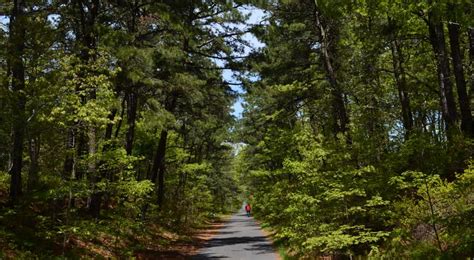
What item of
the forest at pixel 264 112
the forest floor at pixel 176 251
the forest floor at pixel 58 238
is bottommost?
the forest floor at pixel 176 251

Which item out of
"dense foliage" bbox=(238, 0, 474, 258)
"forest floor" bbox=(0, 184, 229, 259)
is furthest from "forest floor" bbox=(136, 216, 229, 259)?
"dense foliage" bbox=(238, 0, 474, 258)

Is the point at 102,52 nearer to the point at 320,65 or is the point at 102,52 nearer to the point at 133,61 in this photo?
the point at 133,61

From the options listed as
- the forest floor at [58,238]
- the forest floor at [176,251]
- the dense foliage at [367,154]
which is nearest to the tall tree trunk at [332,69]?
the dense foliage at [367,154]

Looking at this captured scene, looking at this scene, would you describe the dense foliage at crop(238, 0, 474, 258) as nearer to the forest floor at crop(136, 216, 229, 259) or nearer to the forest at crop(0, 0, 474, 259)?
the forest at crop(0, 0, 474, 259)

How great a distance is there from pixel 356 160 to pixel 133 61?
24.5 feet

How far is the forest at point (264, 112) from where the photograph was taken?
29.7 feet

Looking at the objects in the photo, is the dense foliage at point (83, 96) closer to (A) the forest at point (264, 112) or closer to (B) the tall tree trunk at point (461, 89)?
(A) the forest at point (264, 112)

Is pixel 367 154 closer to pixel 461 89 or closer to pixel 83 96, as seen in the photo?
pixel 461 89

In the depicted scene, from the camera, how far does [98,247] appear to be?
41.9 ft

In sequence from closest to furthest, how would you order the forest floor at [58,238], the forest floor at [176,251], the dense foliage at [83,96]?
the dense foliage at [83,96] < the forest floor at [58,238] < the forest floor at [176,251]

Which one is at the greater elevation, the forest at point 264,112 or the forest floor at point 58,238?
the forest at point 264,112

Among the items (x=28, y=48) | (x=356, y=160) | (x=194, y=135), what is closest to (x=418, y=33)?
(x=356, y=160)

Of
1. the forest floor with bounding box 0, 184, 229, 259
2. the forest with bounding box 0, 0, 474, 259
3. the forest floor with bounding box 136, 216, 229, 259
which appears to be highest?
the forest with bounding box 0, 0, 474, 259

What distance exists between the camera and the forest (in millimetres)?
9047
